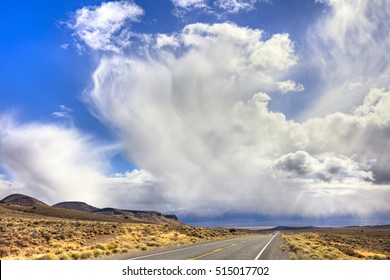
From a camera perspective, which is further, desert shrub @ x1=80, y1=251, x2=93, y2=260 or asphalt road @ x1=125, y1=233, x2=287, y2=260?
desert shrub @ x1=80, y1=251, x2=93, y2=260

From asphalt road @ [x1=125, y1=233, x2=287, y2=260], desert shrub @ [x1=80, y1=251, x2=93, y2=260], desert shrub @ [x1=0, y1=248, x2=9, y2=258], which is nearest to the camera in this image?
asphalt road @ [x1=125, y1=233, x2=287, y2=260]

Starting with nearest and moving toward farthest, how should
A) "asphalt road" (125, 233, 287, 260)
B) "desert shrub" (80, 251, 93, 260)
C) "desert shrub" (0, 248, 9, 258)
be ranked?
"asphalt road" (125, 233, 287, 260) < "desert shrub" (80, 251, 93, 260) < "desert shrub" (0, 248, 9, 258)

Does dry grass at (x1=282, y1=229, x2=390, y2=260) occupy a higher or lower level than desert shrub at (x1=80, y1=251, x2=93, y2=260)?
lower

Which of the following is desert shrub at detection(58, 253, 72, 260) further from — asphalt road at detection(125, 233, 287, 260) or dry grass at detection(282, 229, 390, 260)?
dry grass at detection(282, 229, 390, 260)

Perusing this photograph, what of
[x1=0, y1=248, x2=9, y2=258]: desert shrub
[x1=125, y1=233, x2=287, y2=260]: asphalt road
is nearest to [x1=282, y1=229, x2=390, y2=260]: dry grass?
[x1=125, y1=233, x2=287, y2=260]: asphalt road

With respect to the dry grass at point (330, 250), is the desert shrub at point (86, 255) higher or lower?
higher

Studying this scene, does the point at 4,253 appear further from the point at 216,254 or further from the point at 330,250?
the point at 330,250

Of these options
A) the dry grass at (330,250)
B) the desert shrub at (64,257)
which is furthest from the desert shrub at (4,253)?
the dry grass at (330,250)

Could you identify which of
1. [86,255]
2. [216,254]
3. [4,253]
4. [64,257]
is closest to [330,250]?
[216,254]

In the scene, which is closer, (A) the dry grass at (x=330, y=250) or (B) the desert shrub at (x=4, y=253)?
(A) the dry grass at (x=330, y=250)

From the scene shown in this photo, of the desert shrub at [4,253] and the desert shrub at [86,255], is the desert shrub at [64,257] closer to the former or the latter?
the desert shrub at [86,255]

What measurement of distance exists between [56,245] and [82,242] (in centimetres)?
463

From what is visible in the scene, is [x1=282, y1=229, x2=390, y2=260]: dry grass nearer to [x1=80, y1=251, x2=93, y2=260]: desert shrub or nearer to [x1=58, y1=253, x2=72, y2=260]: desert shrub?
[x1=80, y1=251, x2=93, y2=260]: desert shrub
